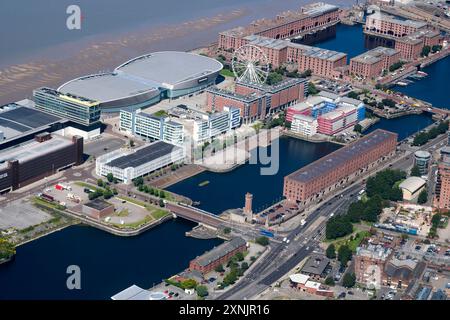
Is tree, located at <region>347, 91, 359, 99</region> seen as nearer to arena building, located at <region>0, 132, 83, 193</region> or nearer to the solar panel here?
arena building, located at <region>0, 132, 83, 193</region>

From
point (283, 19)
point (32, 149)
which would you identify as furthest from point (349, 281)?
point (283, 19)

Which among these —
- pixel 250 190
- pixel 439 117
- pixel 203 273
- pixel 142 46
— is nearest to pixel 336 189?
pixel 250 190

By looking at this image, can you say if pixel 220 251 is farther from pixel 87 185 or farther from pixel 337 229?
pixel 87 185

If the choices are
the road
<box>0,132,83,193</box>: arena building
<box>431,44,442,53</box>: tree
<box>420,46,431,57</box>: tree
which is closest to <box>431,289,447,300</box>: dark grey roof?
the road

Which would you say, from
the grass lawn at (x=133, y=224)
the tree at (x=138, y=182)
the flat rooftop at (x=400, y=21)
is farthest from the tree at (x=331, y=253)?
the flat rooftop at (x=400, y=21)

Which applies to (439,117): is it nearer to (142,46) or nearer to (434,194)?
(434,194)

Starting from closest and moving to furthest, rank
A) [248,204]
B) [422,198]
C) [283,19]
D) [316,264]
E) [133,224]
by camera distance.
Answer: [316,264]
[133,224]
[248,204]
[422,198]
[283,19]

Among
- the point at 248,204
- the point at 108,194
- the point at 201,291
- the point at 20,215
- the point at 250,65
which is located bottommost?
the point at 20,215
